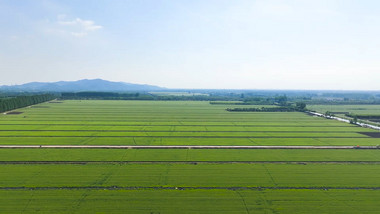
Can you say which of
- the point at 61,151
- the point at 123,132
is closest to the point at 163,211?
the point at 61,151

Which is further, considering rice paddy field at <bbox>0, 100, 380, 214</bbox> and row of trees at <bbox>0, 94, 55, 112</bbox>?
row of trees at <bbox>0, 94, 55, 112</bbox>

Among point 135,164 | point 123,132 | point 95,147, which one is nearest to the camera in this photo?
point 135,164

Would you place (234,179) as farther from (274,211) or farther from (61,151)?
(61,151)

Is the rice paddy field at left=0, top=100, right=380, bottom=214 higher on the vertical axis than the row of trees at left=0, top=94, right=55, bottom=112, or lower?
lower

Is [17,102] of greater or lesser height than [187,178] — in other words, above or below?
above

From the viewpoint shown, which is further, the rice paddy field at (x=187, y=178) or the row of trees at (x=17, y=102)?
the row of trees at (x=17, y=102)

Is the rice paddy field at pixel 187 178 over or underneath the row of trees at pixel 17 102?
underneath

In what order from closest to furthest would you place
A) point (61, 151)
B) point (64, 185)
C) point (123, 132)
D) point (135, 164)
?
1. point (64, 185)
2. point (135, 164)
3. point (61, 151)
4. point (123, 132)

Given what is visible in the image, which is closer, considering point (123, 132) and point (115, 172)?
point (115, 172)

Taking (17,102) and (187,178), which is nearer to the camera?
(187,178)
